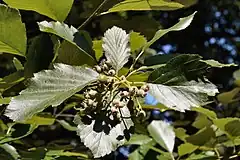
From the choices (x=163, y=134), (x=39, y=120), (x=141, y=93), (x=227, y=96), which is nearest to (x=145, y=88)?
(x=141, y=93)

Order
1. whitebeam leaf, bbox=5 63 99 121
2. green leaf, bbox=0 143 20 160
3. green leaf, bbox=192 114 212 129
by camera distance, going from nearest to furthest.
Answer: whitebeam leaf, bbox=5 63 99 121 < green leaf, bbox=0 143 20 160 < green leaf, bbox=192 114 212 129

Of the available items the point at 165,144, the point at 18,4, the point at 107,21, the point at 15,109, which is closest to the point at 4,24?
the point at 18,4

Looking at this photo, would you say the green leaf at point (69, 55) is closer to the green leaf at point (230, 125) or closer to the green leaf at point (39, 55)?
the green leaf at point (39, 55)

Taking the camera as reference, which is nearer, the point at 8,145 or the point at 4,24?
the point at 4,24

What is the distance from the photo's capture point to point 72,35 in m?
0.68

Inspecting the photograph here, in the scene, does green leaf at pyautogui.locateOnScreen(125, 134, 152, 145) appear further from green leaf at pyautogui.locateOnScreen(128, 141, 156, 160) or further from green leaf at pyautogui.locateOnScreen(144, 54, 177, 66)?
green leaf at pyautogui.locateOnScreen(144, 54, 177, 66)

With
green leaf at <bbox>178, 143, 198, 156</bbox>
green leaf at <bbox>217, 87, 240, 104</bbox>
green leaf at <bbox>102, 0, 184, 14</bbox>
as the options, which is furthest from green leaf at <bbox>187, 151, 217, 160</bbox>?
green leaf at <bbox>102, 0, 184, 14</bbox>

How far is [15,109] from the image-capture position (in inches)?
22.6

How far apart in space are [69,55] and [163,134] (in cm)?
50

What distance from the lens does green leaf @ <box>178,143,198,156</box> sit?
105 cm

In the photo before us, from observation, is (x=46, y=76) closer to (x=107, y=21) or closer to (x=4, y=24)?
(x=4, y=24)

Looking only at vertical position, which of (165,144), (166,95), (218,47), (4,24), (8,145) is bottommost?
(218,47)

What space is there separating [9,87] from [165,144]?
47cm

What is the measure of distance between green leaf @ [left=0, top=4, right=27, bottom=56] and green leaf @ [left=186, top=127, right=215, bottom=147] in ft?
1.55
